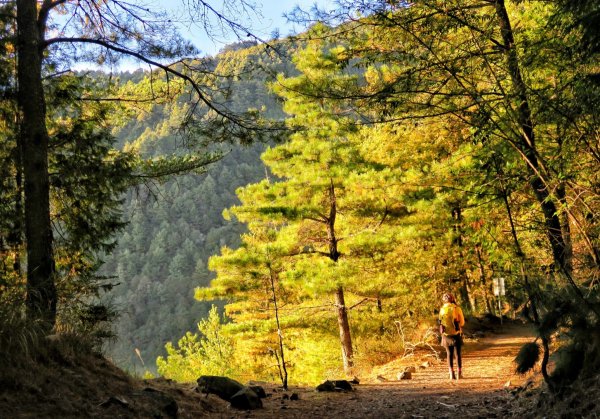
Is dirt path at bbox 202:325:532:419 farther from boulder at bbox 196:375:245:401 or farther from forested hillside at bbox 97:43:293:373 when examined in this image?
forested hillside at bbox 97:43:293:373

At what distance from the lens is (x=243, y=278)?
51.7 ft

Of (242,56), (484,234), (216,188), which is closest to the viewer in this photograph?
(242,56)

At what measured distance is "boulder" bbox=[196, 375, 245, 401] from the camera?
6355 millimetres

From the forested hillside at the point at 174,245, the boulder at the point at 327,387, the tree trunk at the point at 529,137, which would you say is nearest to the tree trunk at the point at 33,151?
the boulder at the point at 327,387

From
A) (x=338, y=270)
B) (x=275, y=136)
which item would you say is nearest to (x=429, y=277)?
(x=338, y=270)

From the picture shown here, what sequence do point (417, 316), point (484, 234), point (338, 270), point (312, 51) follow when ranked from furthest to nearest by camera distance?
point (417, 316)
point (312, 51)
point (338, 270)
point (484, 234)

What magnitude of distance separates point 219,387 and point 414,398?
2.70 meters

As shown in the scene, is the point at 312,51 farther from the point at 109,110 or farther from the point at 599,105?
the point at 599,105

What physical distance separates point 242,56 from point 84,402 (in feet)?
15.0

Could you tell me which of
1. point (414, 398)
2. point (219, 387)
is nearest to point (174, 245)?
point (219, 387)

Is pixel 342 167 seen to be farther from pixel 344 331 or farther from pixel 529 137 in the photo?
pixel 529 137

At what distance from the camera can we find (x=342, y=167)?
13352mm

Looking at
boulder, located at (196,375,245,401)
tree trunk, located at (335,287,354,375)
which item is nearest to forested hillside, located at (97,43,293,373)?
tree trunk, located at (335,287,354,375)

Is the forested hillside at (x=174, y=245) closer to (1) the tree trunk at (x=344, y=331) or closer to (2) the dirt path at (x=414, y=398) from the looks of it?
(1) the tree trunk at (x=344, y=331)
